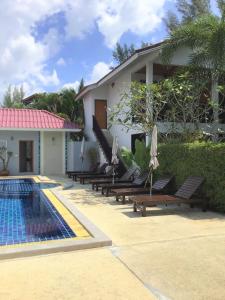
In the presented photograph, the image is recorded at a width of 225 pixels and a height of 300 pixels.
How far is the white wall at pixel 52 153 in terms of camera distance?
84.9 ft

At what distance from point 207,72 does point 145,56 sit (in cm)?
377

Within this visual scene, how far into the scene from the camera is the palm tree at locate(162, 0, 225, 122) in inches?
543

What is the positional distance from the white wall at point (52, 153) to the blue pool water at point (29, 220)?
9.81m

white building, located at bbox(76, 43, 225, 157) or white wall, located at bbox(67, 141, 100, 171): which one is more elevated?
white building, located at bbox(76, 43, 225, 157)

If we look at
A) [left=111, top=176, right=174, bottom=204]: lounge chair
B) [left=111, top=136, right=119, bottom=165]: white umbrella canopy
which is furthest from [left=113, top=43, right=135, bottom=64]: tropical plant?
[left=111, top=176, right=174, bottom=204]: lounge chair

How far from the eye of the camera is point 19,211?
37.3 feet

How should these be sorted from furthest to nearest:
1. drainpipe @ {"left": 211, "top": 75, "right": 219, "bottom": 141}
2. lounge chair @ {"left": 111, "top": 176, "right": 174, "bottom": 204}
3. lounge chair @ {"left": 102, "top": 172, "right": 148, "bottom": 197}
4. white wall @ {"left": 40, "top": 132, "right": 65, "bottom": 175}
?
white wall @ {"left": 40, "top": 132, "right": 65, "bottom": 175} < drainpipe @ {"left": 211, "top": 75, "right": 219, "bottom": 141} < lounge chair @ {"left": 102, "top": 172, "right": 148, "bottom": 197} < lounge chair @ {"left": 111, "top": 176, "right": 174, "bottom": 204}

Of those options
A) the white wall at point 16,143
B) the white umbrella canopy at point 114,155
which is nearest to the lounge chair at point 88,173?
the white umbrella canopy at point 114,155

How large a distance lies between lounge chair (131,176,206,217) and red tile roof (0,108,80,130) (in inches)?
604

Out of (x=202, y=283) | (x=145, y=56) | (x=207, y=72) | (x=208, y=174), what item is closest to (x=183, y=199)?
(x=208, y=174)

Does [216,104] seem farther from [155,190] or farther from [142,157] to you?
[155,190]

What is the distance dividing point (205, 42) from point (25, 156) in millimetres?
15629

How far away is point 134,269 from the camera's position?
5758mm

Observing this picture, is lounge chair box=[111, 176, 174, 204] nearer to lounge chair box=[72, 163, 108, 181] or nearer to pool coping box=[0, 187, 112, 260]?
pool coping box=[0, 187, 112, 260]
